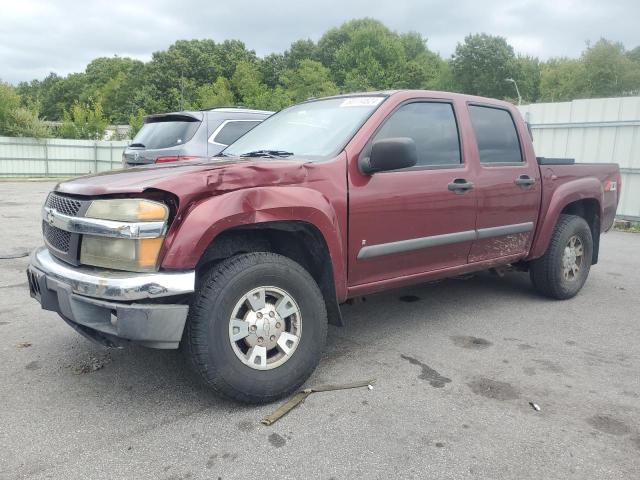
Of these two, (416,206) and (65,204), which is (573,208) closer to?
(416,206)

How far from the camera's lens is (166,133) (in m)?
7.44

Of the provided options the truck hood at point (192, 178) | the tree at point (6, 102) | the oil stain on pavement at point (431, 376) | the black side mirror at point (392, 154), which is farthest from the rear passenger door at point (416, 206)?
the tree at point (6, 102)

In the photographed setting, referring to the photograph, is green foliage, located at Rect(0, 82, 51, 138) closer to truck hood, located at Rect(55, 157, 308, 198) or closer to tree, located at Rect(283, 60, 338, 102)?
tree, located at Rect(283, 60, 338, 102)

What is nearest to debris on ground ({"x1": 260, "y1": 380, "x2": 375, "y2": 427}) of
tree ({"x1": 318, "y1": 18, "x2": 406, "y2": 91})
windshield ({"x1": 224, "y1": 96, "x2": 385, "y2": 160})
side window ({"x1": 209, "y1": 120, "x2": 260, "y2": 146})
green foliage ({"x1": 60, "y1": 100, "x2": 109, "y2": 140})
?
windshield ({"x1": 224, "y1": 96, "x2": 385, "y2": 160})

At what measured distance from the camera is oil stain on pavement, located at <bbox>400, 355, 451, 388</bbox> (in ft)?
10.8

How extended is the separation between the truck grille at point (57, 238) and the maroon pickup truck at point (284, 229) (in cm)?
2

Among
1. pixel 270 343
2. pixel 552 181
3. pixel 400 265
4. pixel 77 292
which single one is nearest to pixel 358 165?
pixel 400 265

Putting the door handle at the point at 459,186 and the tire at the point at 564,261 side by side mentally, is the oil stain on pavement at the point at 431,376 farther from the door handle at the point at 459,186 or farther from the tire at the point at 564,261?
the tire at the point at 564,261

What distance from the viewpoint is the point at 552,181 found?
4.84 meters

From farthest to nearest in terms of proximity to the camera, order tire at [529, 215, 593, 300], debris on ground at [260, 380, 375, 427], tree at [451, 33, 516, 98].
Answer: tree at [451, 33, 516, 98] < tire at [529, 215, 593, 300] < debris on ground at [260, 380, 375, 427]

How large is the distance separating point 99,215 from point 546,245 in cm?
385

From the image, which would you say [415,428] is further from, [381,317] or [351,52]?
[351,52]

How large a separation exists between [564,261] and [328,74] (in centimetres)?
6141

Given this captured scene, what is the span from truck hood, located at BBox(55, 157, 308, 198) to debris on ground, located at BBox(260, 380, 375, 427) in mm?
A: 1219
